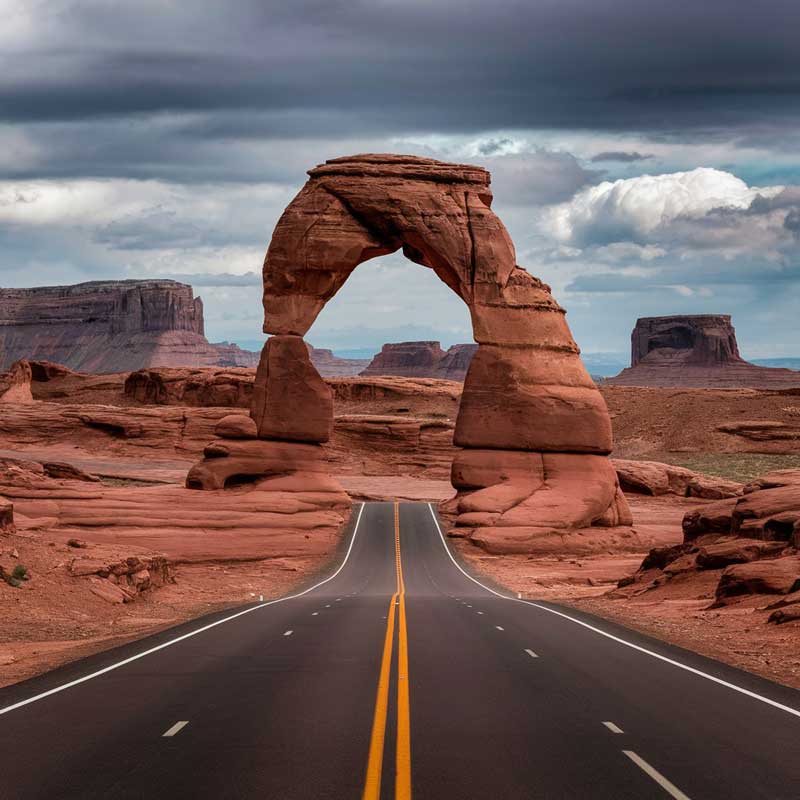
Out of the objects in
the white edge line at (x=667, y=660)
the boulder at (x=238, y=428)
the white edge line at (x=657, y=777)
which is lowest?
the white edge line at (x=667, y=660)

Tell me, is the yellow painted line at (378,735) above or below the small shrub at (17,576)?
above

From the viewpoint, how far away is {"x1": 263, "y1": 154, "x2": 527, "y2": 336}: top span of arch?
54281mm

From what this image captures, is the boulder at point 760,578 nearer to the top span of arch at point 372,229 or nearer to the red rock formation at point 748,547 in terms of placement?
the red rock formation at point 748,547

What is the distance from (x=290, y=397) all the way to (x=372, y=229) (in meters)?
9.52

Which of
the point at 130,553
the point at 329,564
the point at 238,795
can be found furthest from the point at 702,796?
the point at 329,564

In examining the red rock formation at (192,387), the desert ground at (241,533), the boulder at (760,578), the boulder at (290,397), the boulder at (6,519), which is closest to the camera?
the desert ground at (241,533)

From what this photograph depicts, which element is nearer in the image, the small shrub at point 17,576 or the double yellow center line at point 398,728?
the double yellow center line at point 398,728

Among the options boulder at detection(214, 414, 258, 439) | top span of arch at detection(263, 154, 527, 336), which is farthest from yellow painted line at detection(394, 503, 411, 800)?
top span of arch at detection(263, 154, 527, 336)

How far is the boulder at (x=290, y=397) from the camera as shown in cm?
5328

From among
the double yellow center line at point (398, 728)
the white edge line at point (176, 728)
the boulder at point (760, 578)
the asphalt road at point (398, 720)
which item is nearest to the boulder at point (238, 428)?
the boulder at point (760, 578)

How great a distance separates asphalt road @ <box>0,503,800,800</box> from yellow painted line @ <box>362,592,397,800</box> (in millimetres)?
30

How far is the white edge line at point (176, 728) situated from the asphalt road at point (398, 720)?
0.22ft

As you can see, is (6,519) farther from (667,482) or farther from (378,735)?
(667,482)

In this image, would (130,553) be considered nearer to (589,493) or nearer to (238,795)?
Result: (589,493)
